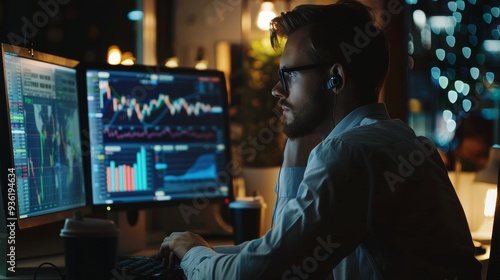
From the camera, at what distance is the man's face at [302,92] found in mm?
1680

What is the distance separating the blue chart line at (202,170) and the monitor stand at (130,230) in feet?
0.59

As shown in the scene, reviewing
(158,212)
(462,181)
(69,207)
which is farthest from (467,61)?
(69,207)

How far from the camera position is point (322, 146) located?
4.68 feet

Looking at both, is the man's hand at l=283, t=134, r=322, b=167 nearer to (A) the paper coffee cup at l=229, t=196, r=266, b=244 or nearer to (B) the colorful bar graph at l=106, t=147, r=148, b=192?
(A) the paper coffee cup at l=229, t=196, r=266, b=244

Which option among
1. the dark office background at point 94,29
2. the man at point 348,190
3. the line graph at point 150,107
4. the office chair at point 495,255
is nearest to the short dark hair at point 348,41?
the man at point 348,190

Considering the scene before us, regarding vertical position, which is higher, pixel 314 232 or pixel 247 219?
pixel 314 232

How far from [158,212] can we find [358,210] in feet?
5.29

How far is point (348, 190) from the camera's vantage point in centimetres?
137

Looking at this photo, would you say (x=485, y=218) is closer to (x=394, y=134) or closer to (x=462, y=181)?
(x=462, y=181)

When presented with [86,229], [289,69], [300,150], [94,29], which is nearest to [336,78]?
[289,69]

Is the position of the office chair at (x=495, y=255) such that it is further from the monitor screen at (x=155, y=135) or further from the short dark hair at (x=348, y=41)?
the monitor screen at (x=155, y=135)

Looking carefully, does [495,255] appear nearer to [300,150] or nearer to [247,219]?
[300,150]

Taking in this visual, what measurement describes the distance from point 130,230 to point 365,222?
1.22m

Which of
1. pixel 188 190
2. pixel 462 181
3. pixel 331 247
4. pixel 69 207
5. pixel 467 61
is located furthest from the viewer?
pixel 467 61
